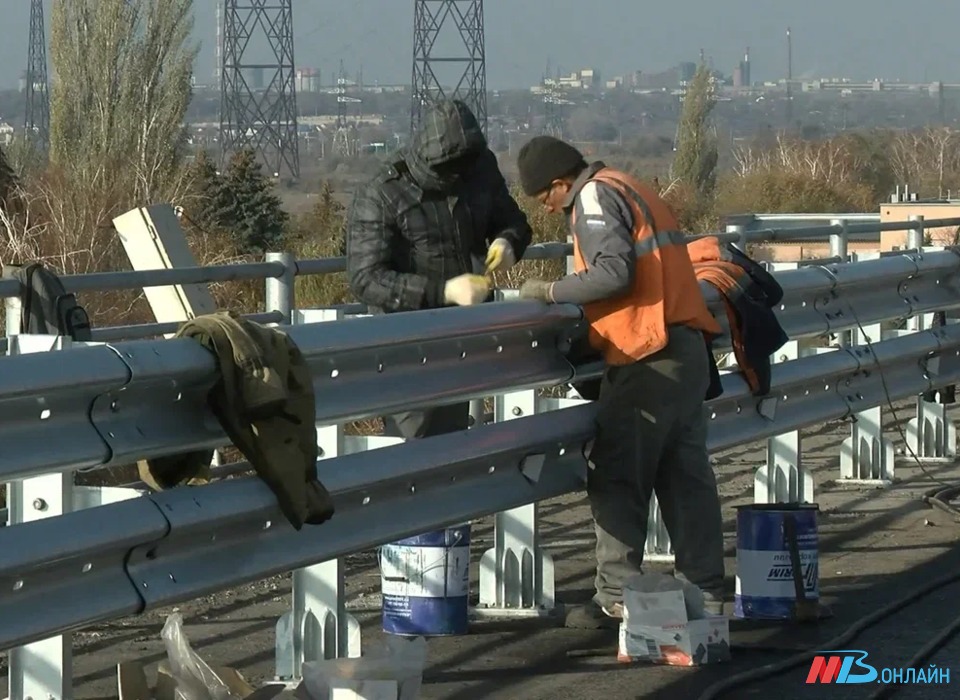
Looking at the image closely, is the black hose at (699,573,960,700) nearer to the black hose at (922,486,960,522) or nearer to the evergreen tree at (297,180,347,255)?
the black hose at (922,486,960,522)

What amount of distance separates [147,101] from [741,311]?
2028 inches

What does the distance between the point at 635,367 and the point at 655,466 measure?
36 cm

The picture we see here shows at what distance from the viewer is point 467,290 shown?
682cm

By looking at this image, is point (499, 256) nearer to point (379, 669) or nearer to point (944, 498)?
point (379, 669)

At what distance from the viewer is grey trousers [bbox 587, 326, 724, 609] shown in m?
6.68

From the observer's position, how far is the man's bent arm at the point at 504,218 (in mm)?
7648

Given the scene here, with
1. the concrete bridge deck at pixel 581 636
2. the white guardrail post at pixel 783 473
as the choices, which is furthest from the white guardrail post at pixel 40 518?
the white guardrail post at pixel 783 473

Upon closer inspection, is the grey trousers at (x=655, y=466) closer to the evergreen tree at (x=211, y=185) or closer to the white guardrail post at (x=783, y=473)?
the white guardrail post at (x=783, y=473)

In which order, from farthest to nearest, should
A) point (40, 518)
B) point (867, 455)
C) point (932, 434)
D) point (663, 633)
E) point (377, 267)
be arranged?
1. point (932, 434)
2. point (867, 455)
3. point (377, 267)
4. point (663, 633)
5. point (40, 518)

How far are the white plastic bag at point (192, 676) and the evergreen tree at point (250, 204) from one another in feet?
120

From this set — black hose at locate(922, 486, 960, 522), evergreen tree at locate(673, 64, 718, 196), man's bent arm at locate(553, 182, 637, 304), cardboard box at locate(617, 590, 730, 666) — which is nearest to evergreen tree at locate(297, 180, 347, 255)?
black hose at locate(922, 486, 960, 522)

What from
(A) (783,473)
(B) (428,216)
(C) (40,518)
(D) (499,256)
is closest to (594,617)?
(D) (499,256)

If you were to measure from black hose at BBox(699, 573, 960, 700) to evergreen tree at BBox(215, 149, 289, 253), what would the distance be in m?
35.0

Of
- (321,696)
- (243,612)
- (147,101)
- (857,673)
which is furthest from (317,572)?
(147,101)
